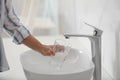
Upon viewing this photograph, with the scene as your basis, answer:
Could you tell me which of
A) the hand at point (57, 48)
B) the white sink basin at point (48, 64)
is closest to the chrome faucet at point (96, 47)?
the white sink basin at point (48, 64)

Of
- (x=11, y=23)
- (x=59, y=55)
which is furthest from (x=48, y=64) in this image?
(x=11, y=23)

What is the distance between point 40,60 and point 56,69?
0.35 ft

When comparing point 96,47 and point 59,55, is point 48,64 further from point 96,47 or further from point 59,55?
point 96,47

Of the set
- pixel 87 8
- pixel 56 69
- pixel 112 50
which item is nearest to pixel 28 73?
pixel 56 69

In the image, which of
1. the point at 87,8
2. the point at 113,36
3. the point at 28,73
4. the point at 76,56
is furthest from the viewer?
the point at 87,8

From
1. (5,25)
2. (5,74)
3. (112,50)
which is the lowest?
(5,74)

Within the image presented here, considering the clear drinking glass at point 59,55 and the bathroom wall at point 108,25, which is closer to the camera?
the bathroom wall at point 108,25

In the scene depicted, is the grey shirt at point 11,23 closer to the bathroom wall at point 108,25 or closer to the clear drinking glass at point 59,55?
the clear drinking glass at point 59,55

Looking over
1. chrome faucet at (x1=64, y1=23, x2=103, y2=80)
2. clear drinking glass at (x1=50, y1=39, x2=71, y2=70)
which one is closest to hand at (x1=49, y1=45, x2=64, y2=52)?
clear drinking glass at (x1=50, y1=39, x2=71, y2=70)

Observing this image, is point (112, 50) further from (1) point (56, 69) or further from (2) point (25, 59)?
(2) point (25, 59)

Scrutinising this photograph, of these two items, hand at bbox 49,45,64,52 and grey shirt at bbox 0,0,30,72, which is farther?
hand at bbox 49,45,64,52

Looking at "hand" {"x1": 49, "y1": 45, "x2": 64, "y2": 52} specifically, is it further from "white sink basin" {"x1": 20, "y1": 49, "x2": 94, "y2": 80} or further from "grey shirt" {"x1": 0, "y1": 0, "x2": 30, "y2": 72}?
"grey shirt" {"x1": 0, "y1": 0, "x2": 30, "y2": 72}

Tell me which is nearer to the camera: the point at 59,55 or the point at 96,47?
the point at 96,47

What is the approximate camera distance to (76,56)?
1.04m
